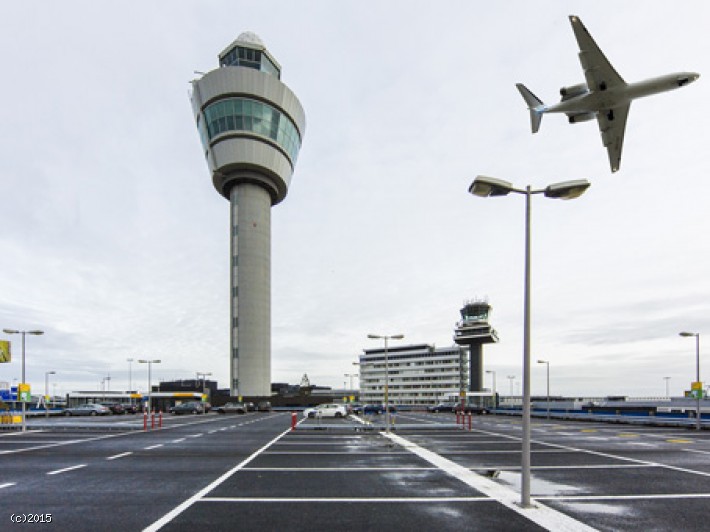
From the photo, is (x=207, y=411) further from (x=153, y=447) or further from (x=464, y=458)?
(x=464, y=458)

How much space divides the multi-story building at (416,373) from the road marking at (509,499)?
122 m

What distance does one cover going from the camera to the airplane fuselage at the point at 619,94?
17.4m

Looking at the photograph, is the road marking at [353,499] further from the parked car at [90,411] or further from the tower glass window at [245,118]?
the tower glass window at [245,118]

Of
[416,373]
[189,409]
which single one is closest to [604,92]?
[189,409]

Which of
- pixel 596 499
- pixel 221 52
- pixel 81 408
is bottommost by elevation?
pixel 81 408

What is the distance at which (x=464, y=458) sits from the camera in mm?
18078

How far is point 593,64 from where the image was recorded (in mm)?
17938

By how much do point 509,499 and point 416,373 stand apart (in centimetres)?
14061

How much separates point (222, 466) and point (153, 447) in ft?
24.9

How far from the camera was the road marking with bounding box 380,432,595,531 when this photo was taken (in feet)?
29.5

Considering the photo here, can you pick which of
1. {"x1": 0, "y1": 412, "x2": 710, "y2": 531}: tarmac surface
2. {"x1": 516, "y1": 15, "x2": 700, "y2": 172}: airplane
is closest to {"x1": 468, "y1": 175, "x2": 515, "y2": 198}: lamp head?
{"x1": 0, "y1": 412, "x2": 710, "y2": 531}: tarmac surface

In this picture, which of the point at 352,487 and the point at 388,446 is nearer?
the point at 352,487

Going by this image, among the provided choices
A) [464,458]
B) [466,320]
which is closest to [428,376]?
[466,320]

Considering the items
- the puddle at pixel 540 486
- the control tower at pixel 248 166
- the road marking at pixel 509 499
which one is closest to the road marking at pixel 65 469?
the road marking at pixel 509 499
